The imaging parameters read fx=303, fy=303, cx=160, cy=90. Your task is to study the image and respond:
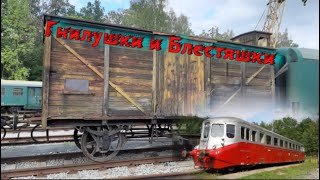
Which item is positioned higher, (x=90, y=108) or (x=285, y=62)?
(x=285, y=62)

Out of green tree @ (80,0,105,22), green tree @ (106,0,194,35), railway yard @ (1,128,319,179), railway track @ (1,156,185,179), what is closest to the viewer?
railway track @ (1,156,185,179)

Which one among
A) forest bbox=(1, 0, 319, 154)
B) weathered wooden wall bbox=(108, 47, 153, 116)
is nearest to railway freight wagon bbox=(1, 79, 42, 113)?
forest bbox=(1, 0, 319, 154)

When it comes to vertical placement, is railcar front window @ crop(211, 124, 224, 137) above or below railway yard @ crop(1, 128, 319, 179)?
above

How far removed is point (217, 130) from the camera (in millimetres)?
9461

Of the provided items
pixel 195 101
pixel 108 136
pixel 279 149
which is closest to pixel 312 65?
pixel 279 149

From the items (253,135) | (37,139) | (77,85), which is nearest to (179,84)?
(253,135)

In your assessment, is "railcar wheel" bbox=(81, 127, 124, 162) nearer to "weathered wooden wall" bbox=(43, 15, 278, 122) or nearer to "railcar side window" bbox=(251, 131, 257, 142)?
"weathered wooden wall" bbox=(43, 15, 278, 122)

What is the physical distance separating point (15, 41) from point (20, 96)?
12999mm

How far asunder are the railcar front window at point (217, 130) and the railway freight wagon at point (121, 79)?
2.46m

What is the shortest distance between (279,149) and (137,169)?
5.05 meters

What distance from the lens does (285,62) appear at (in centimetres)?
1305

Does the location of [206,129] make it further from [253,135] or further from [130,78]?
[130,78]

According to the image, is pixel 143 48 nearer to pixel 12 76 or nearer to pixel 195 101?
pixel 195 101

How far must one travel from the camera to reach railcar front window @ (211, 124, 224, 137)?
938 cm
